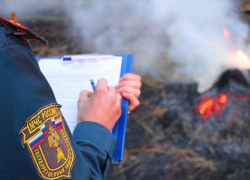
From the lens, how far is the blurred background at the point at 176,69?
1668 mm

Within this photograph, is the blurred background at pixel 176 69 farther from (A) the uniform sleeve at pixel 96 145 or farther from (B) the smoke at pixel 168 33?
(A) the uniform sleeve at pixel 96 145

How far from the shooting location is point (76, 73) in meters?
1.13

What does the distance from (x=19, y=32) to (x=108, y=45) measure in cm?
183

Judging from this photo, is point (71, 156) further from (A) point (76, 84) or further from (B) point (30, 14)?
(B) point (30, 14)

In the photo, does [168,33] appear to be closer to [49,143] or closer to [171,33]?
[171,33]

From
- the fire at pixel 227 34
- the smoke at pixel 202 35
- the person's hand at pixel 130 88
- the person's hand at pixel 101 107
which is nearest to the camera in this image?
the person's hand at pixel 101 107

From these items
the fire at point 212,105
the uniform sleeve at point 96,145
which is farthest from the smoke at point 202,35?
the uniform sleeve at point 96,145

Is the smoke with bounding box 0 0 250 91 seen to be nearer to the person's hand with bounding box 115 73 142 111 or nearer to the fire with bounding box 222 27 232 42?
the fire with bounding box 222 27 232 42

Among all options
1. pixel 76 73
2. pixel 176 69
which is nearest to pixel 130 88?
pixel 76 73

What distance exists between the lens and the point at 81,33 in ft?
8.49

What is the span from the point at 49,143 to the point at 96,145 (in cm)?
23

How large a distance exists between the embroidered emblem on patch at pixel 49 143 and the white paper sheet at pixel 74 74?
387 mm

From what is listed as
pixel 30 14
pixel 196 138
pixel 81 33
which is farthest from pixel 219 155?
pixel 30 14

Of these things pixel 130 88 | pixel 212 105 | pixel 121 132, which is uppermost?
pixel 130 88
